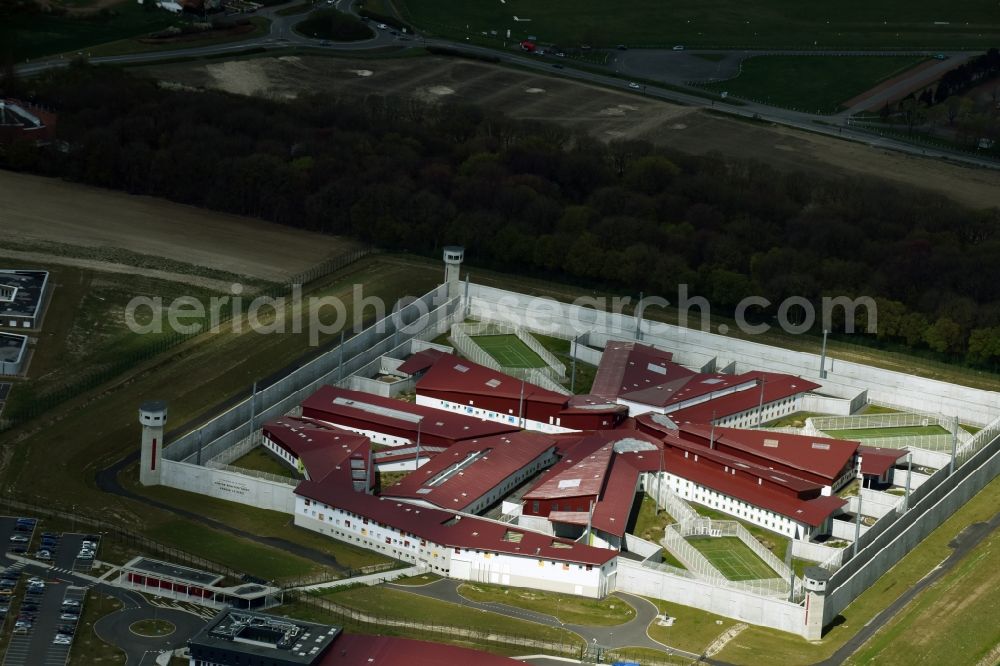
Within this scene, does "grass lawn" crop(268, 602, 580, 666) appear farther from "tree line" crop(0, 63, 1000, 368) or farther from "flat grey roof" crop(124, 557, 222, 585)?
"tree line" crop(0, 63, 1000, 368)

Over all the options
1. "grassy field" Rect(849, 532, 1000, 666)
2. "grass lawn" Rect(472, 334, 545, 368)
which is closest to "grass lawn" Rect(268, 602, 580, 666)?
"grassy field" Rect(849, 532, 1000, 666)

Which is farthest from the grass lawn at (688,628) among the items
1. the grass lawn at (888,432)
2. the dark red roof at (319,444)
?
the grass lawn at (888,432)

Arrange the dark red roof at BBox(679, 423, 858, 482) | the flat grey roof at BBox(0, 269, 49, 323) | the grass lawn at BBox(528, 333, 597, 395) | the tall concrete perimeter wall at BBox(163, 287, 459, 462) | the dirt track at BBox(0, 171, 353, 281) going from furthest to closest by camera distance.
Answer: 1. the dirt track at BBox(0, 171, 353, 281)
2. the flat grey roof at BBox(0, 269, 49, 323)
3. the grass lawn at BBox(528, 333, 597, 395)
4. the tall concrete perimeter wall at BBox(163, 287, 459, 462)
5. the dark red roof at BBox(679, 423, 858, 482)

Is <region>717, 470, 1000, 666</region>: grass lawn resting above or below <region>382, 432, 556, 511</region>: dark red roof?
below

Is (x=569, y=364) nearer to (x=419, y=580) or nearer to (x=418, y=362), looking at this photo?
(x=418, y=362)

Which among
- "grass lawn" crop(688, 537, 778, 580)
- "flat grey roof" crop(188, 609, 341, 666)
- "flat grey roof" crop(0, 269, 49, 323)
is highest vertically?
"flat grey roof" crop(0, 269, 49, 323)

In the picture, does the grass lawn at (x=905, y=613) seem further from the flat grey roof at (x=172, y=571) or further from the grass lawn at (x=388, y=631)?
the flat grey roof at (x=172, y=571)

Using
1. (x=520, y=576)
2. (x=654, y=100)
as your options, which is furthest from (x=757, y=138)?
(x=520, y=576)
